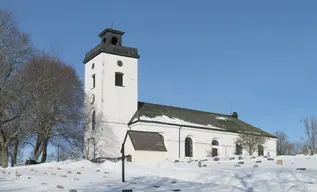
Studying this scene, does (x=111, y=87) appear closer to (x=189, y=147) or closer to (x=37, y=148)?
(x=37, y=148)

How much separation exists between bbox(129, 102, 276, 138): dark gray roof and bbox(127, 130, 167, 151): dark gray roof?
10.7ft

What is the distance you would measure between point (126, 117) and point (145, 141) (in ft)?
22.7

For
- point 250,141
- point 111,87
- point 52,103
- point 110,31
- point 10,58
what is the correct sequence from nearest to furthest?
1. point 10,58
2. point 52,103
3. point 111,87
4. point 110,31
5. point 250,141

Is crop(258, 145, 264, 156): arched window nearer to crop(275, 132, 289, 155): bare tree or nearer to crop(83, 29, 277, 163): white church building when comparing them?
crop(83, 29, 277, 163): white church building

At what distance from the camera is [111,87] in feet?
137

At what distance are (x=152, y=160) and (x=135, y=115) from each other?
8.64 meters

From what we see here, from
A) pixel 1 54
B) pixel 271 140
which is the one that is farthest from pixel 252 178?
pixel 271 140

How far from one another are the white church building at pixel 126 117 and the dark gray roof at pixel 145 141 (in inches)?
Result: 6.1

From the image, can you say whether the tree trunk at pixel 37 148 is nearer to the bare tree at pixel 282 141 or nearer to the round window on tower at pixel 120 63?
the round window on tower at pixel 120 63

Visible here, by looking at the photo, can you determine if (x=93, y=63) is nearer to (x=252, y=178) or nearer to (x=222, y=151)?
(x=222, y=151)

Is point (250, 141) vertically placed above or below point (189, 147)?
above

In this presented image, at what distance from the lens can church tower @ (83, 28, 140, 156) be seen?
40250mm

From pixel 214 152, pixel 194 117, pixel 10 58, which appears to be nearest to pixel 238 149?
pixel 214 152

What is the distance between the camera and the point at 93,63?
4356 cm
